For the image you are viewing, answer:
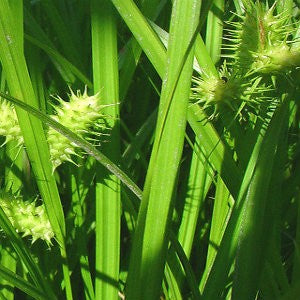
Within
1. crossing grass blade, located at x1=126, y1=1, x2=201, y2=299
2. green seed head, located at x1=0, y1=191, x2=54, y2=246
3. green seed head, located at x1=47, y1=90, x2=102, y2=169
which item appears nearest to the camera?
crossing grass blade, located at x1=126, y1=1, x2=201, y2=299

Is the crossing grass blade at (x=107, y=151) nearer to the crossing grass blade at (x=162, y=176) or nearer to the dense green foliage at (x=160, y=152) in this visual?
the dense green foliage at (x=160, y=152)

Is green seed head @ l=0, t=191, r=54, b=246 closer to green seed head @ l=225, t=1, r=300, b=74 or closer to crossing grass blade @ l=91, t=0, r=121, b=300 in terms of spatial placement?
crossing grass blade @ l=91, t=0, r=121, b=300

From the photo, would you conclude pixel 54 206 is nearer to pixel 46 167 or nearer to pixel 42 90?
pixel 46 167

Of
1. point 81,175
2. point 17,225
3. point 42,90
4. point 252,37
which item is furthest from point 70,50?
point 252,37

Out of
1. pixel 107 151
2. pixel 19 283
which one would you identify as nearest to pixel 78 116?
pixel 107 151

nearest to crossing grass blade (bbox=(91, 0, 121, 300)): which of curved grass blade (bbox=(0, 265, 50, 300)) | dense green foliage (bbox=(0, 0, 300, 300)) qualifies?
dense green foliage (bbox=(0, 0, 300, 300))

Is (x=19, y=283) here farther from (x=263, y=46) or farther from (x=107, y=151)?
(x=263, y=46)

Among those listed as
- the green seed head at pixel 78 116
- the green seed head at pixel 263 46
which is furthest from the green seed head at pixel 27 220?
the green seed head at pixel 263 46

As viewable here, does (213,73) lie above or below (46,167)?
above
